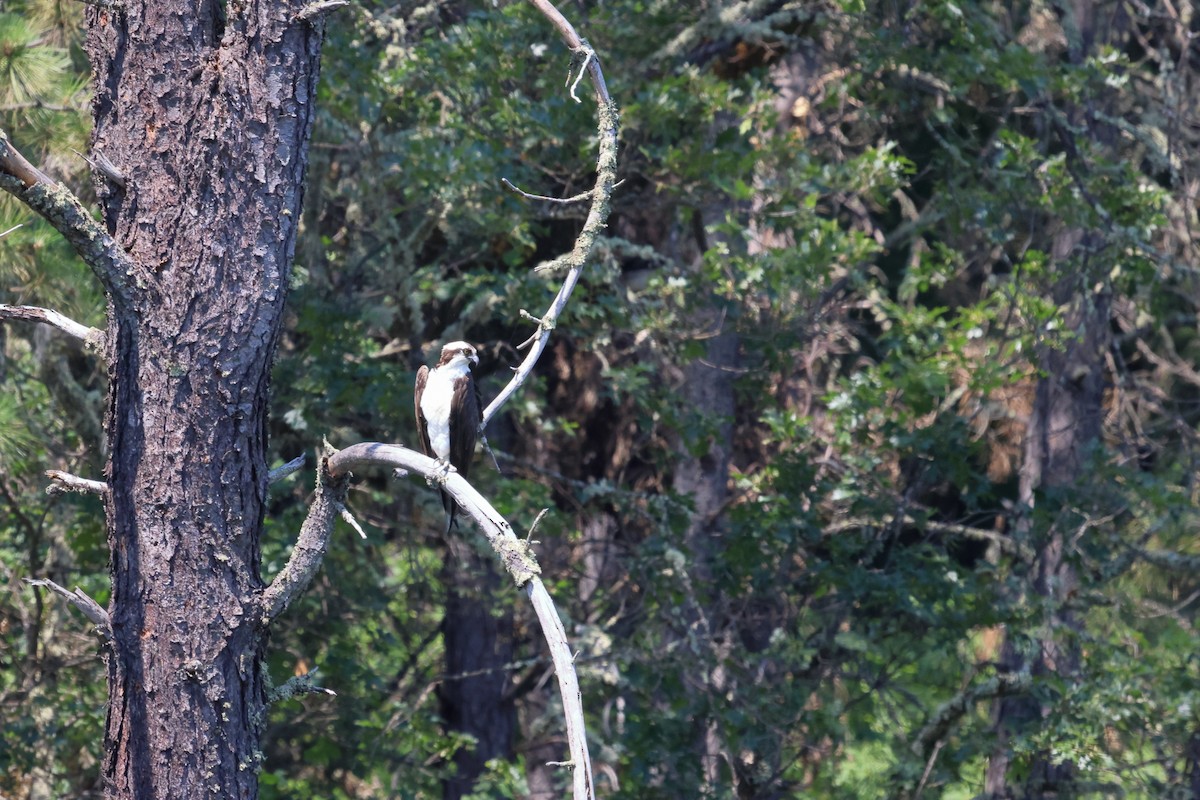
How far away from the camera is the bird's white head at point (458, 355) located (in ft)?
16.9

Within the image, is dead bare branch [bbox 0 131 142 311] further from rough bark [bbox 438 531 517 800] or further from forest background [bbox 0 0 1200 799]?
rough bark [bbox 438 531 517 800]

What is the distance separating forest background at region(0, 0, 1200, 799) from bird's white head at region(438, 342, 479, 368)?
120 cm

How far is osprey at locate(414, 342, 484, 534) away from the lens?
5121mm

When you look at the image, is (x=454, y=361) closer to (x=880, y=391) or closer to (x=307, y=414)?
(x=307, y=414)

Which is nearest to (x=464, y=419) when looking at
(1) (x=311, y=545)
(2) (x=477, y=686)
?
(1) (x=311, y=545)

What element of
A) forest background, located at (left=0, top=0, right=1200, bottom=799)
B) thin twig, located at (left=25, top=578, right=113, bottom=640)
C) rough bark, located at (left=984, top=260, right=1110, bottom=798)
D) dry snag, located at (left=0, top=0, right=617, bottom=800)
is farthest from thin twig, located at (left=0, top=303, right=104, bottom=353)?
rough bark, located at (left=984, top=260, right=1110, bottom=798)

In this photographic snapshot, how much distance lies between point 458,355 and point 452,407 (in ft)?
0.71

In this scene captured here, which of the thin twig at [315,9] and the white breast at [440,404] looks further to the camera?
the white breast at [440,404]

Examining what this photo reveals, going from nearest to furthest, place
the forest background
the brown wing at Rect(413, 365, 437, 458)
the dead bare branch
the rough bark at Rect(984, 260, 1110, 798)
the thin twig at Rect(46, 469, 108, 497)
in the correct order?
the dead bare branch
the thin twig at Rect(46, 469, 108, 497)
the brown wing at Rect(413, 365, 437, 458)
the forest background
the rough bark at Rect(984, 260, 1110, 798)

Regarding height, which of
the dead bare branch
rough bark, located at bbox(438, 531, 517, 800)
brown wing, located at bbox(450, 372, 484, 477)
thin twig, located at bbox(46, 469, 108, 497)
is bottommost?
rough bark, located at bbox(438, 531, 517, 800)

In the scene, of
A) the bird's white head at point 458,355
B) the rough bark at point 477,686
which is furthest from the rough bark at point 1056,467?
the rough bark at point 477,686

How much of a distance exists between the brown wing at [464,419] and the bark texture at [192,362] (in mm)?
1663

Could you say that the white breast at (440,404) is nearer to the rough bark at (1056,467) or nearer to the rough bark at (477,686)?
the rough bark at (1056,467)

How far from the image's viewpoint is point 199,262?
3344 mm
